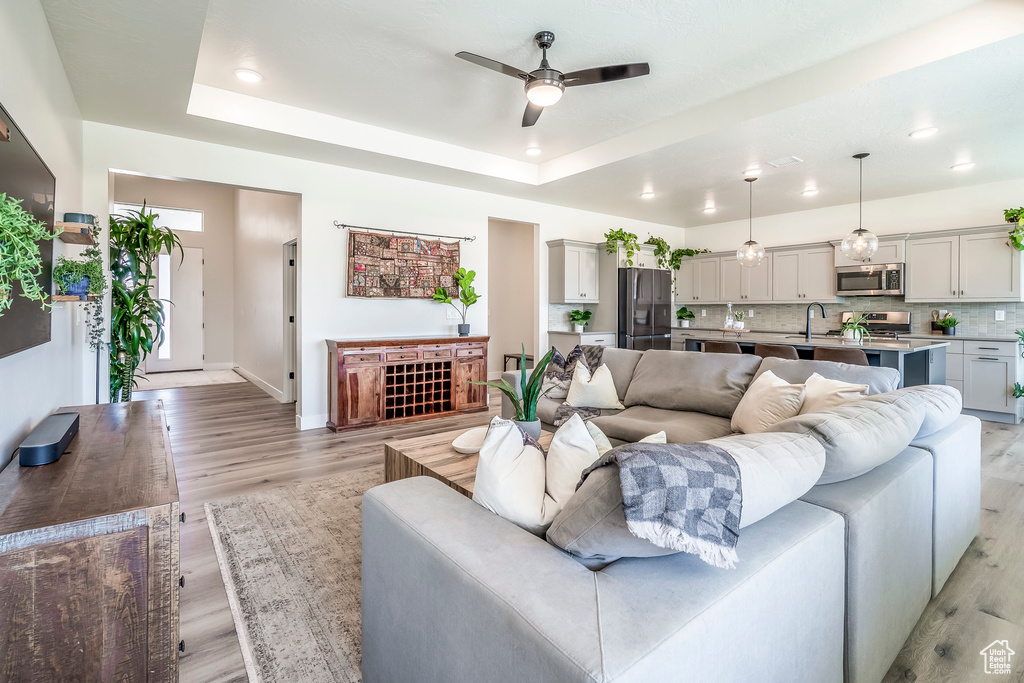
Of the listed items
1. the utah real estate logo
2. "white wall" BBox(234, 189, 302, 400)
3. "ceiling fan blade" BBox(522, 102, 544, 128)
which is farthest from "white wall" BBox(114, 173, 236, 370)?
the utah real estate logo

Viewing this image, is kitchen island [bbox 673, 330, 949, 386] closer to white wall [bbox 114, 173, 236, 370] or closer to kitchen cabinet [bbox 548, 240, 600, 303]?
kitchen cabinet [bbox 548, 240, 600, 303]

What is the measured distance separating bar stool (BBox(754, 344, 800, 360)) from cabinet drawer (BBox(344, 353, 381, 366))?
3.62m

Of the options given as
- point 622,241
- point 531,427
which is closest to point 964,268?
point 622,241

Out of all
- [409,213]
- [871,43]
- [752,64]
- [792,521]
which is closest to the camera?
[792,521]

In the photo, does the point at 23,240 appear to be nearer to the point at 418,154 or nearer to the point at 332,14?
the point at 332,14

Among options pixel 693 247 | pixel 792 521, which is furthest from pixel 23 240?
pixel 693 247

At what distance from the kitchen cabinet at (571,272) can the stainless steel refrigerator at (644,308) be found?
0.42 metres

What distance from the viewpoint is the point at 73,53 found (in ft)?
9.01

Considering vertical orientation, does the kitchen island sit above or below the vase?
above

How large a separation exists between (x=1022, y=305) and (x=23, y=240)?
7.90 m

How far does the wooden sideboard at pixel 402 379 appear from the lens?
4.74 meters

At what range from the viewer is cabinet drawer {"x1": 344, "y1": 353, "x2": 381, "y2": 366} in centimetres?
474

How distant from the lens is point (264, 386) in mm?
6992

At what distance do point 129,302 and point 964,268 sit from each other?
8.17 m
